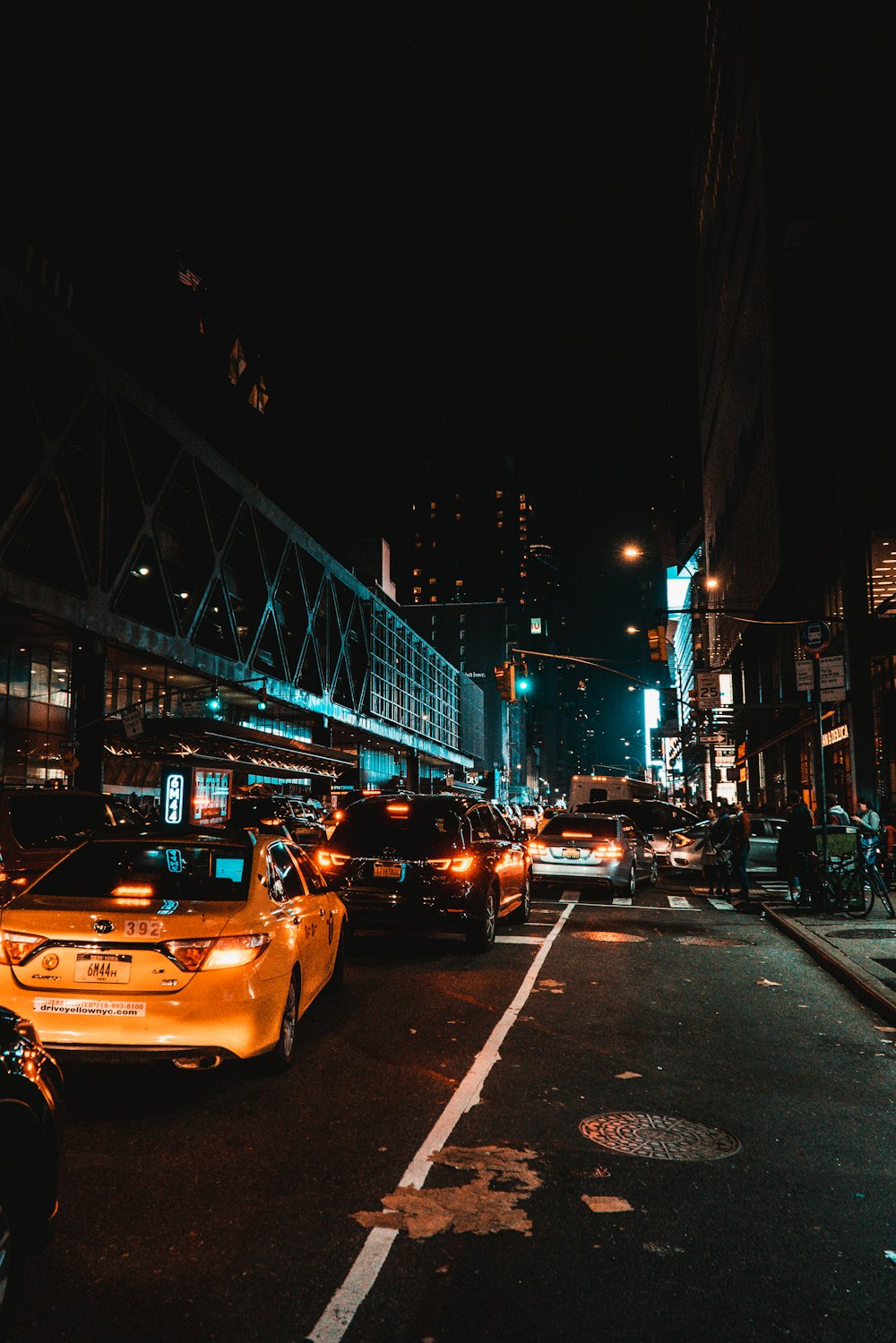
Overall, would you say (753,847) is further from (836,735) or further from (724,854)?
(836,735)

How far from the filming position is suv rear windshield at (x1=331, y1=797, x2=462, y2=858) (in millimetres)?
11656

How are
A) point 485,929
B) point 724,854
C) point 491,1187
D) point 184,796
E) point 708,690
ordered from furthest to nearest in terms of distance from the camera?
point 708,690, point 184,796, point 724,854, point 485,929, point 491,1187

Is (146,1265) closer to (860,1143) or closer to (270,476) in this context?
(860,1143)

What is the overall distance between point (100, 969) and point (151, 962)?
0.30 m

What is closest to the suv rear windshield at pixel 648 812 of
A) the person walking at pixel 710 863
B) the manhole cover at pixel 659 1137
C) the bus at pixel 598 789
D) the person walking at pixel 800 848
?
the bus at pixel 598 789

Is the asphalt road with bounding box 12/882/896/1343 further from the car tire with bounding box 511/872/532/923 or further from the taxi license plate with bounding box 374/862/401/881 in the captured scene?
the car tire with bounding box 511/872/532/923

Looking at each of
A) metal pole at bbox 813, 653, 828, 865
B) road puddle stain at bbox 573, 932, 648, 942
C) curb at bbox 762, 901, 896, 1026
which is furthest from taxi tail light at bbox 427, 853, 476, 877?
metal pole at bbox 813, 653, 828, 865

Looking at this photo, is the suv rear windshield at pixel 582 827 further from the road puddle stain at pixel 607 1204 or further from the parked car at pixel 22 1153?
the parked car at pixel 22 1153

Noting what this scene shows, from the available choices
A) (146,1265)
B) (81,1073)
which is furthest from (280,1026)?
(146,1265)

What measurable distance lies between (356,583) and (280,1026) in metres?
67.0

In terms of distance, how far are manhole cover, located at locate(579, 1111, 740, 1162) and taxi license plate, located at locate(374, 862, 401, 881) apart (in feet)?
19.3

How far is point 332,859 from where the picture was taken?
11.7 meters

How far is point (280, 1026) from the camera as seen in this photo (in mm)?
6312

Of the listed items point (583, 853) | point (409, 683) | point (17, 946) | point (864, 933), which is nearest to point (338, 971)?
point (17, 946)
